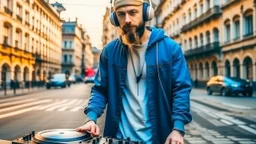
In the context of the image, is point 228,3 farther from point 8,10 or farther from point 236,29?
point 8,10

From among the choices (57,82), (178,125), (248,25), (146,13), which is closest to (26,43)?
(57,82)

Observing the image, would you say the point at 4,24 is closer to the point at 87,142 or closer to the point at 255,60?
the point at 255,60

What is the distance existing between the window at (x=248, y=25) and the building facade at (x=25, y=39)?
1625 cm

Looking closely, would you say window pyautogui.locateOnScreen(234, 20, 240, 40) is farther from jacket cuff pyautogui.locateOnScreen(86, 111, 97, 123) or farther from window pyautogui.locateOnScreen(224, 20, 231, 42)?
jacket cuff pyautogui.locateOnScreen(86, 111, 97, 123)

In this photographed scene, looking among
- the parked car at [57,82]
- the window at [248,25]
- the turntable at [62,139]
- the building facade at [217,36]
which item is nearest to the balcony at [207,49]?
the building facade at [217,36]

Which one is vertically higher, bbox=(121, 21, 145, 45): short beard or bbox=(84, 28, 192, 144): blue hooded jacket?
bbox=(121, 21, 145, 45): short beard

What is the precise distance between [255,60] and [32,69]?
93.6 feet

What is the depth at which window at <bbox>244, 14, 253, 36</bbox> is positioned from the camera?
95.0ft

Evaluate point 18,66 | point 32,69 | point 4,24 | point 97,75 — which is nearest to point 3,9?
point 4,24

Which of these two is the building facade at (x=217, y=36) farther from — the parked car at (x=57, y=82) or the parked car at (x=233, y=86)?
the parked car at (x=57, y=82)

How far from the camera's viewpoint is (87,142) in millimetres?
1677

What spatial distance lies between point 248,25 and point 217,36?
7.75 metres

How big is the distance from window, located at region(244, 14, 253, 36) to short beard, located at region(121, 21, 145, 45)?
28.6 m

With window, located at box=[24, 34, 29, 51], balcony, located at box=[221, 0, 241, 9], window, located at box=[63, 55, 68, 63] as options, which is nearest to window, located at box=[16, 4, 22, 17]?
window, located at box=[24, 34, 29, 51]
